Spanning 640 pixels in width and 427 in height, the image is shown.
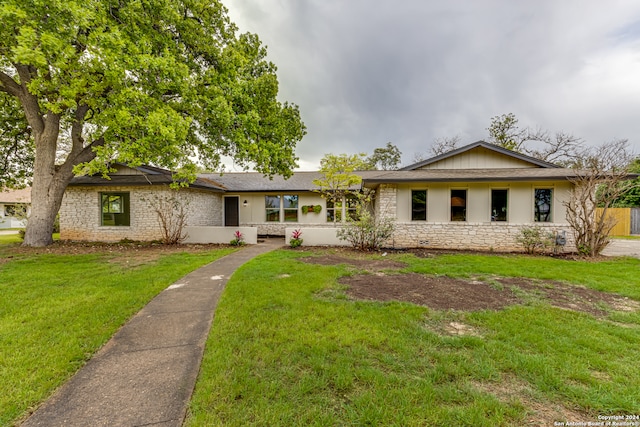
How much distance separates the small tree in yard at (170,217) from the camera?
37.3ft

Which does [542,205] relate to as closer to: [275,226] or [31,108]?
[275,226]

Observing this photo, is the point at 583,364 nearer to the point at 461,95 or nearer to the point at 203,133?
the point at 203,133

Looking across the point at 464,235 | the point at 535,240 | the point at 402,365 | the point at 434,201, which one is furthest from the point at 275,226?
the point at 402,365

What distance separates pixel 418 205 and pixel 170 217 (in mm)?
10785

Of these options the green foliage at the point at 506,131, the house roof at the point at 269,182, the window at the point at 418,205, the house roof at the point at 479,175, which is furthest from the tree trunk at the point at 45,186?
the green foliage at the point at 506,131

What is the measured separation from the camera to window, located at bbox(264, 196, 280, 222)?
1576cm

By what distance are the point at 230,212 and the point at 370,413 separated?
15466mm

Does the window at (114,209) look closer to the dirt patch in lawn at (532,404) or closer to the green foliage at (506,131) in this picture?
the dirt patch in lawn at (532,404)

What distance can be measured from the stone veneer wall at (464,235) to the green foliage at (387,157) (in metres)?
25.1

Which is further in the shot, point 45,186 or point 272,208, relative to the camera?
point 272,208

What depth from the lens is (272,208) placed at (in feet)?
51.8

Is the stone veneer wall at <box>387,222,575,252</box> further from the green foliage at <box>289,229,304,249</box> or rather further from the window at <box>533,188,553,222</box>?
the green foliage at <box>289,229,304,249</box>

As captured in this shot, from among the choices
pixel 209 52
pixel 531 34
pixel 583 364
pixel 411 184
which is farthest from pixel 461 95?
pixel 583 364

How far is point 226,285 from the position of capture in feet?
18.4
